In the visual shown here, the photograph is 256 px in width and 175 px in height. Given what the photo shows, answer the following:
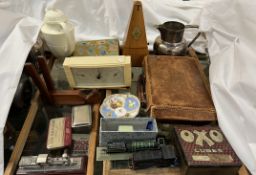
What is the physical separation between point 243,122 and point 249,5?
338 mm

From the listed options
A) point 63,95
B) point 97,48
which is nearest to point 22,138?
point 63,95

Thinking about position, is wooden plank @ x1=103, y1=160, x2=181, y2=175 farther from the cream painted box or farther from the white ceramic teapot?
the white ceramic teapot

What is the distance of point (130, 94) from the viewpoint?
77 centimetres

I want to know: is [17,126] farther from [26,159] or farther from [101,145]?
[101,145]

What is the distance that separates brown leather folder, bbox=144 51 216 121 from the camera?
0.65m

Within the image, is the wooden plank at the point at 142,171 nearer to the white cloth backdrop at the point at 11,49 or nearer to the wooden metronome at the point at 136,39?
the white cloth backdrop at the point at 11,49

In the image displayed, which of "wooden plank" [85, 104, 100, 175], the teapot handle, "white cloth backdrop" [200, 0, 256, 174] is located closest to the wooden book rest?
"wooden plank" [85, 104, 100, 175]

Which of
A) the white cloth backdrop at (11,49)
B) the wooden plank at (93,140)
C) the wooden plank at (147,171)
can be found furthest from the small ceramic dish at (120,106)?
the white cloth backdrop at (11,49)

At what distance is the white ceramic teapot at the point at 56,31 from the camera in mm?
789

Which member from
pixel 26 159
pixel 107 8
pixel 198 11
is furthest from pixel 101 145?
pixel 198 11

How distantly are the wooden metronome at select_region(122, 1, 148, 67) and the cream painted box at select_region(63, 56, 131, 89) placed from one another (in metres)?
0.12

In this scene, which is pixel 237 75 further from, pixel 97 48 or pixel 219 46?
pixel 97 48

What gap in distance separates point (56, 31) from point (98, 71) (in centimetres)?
21

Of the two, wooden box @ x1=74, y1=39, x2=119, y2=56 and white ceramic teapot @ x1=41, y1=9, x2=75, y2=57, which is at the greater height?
white ceramic teapot @ x1=41, y1=9, x2=75, y2=57
